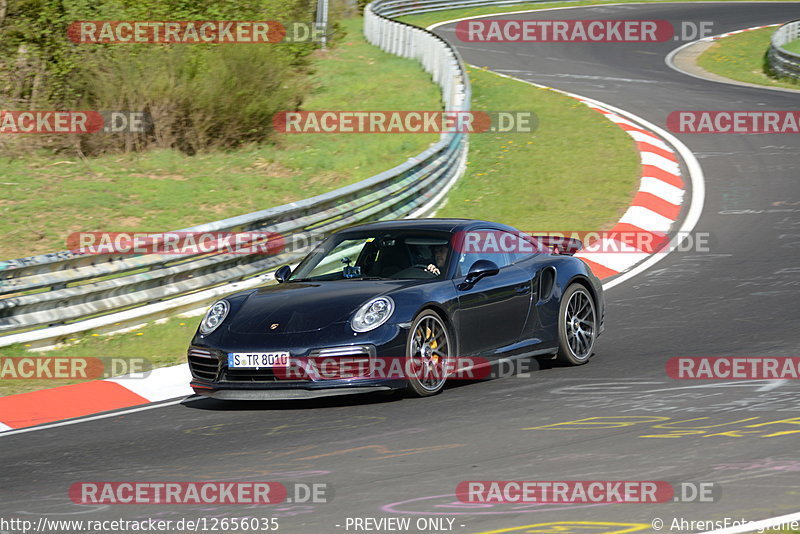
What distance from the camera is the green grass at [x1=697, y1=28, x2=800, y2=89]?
1083 inches

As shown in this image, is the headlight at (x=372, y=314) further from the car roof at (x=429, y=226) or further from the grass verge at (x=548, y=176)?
the grass verge at (x=548, y=176)

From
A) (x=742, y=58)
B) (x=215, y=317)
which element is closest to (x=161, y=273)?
(x=215, y=317)

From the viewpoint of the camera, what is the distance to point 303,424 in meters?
7.31

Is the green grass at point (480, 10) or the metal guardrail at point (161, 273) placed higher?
the green grass at point (480, 10)

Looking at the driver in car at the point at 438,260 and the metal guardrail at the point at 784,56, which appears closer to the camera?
the driver in car at the point at 438,260

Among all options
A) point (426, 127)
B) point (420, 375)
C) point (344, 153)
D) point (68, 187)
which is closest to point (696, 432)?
point (420, 375)

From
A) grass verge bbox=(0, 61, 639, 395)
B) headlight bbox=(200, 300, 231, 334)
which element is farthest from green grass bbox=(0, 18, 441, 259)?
headlight bbox=(200, 300, 231, 334)

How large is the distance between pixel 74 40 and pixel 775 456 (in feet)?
48.1

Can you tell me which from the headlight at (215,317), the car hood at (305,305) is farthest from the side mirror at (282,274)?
the headlight at (215,317)

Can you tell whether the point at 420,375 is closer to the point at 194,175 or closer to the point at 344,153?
the point at 194,175

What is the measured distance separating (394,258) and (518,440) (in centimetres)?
250

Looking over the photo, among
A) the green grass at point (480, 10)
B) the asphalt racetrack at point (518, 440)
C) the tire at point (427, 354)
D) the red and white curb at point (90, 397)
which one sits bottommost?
the red and white curb at point (90, 397)

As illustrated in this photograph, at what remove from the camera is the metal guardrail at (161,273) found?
9.84 meters

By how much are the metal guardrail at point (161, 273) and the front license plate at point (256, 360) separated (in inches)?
115
